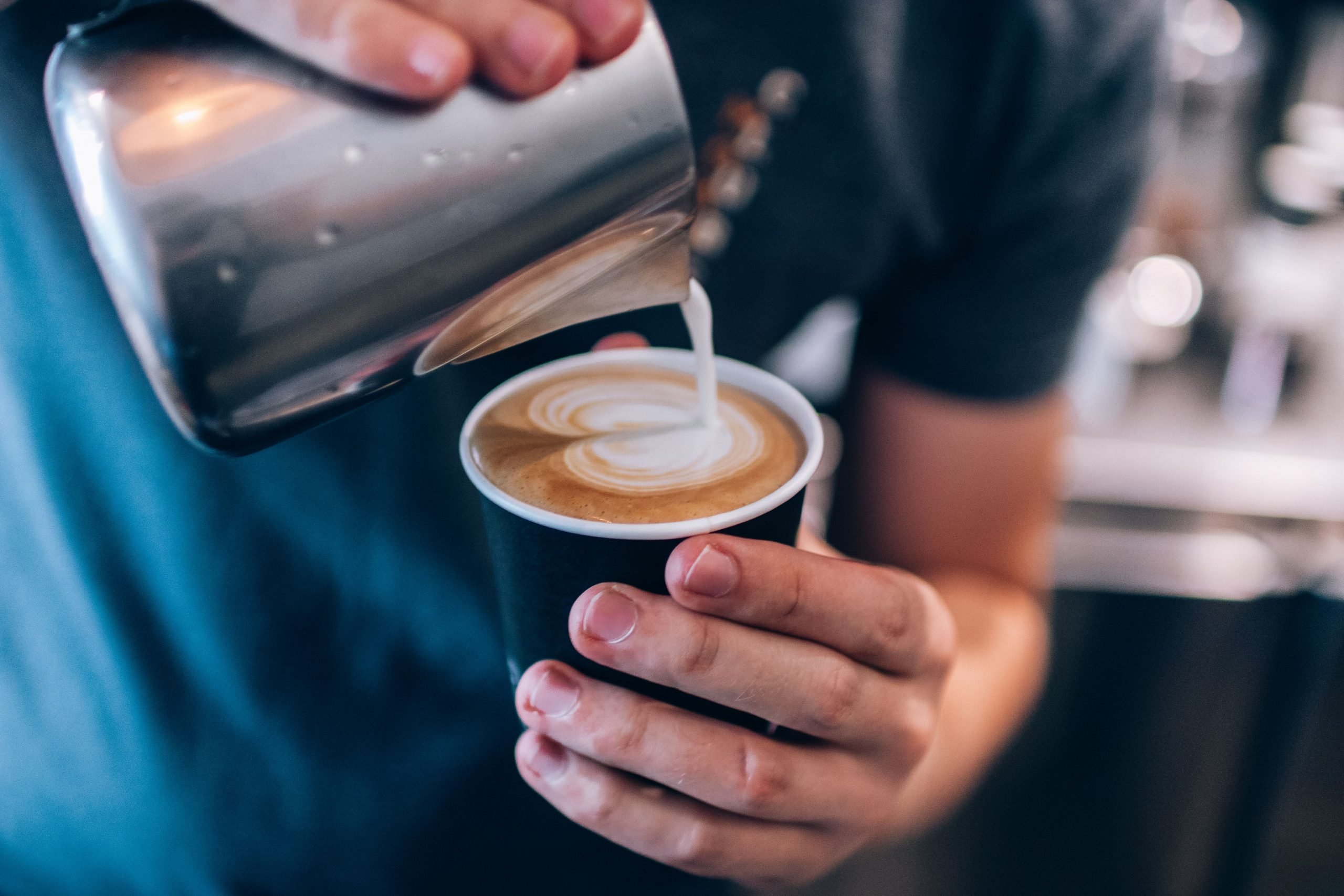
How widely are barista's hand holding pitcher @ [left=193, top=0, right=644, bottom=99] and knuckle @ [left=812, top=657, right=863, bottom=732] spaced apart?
1.08ft

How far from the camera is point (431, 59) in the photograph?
32cm

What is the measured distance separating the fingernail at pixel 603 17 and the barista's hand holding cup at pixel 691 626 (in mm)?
210

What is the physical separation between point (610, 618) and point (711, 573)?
0.05 metres

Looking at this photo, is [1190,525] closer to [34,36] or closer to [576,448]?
[576,448]

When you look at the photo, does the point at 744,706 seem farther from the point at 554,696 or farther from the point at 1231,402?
the point at 1231,402

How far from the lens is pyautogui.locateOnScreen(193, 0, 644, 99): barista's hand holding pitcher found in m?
0.31

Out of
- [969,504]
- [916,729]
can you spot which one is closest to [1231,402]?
[969,504]

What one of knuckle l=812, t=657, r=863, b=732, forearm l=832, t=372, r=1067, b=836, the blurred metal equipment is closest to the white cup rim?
knuckle l=812, t=657, r=863, b=732

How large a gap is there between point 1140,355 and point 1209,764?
2.30 feet

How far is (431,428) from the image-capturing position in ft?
2.20

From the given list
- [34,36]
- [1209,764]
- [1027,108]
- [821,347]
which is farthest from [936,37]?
[1209,764]

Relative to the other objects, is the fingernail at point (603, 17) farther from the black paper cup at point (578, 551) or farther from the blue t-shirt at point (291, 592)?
the blue t-shirt at point (291, 592)

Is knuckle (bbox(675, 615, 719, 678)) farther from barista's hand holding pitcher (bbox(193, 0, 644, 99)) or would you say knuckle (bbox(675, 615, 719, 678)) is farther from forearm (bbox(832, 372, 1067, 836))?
forearm (bbox(832, 372, 1067, 836))

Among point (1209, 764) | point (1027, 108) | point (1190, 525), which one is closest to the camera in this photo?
point (1027, 108)
